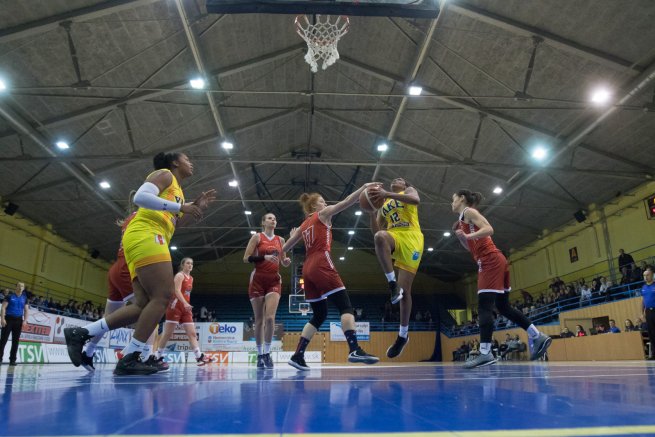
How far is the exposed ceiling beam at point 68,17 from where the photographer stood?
10320mm

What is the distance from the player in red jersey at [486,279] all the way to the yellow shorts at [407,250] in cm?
55

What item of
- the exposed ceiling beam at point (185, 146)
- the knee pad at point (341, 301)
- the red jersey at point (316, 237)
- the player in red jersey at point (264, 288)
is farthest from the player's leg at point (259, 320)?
the exposed ceiling beam at point (185, 146)

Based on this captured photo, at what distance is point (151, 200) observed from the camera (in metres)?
3.89

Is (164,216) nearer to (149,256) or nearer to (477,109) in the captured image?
(149,256)

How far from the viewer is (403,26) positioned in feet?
40.9

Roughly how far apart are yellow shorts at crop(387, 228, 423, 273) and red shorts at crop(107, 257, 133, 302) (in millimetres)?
3256

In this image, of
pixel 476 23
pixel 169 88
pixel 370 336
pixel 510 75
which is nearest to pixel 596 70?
pixel 510 75

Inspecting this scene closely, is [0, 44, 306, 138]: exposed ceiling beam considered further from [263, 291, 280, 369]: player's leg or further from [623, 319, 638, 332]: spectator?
[623, 319, 638, 332]: spectator

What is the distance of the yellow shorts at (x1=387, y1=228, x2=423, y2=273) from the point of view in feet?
18.8

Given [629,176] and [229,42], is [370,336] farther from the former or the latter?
[229,42]

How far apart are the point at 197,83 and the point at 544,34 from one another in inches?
359

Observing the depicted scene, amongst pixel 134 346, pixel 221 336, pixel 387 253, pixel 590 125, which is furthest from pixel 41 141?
pixel 590 125

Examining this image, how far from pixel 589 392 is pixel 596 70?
40.0ft

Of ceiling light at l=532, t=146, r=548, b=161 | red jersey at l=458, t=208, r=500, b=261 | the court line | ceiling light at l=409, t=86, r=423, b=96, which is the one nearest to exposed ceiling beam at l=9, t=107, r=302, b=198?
ceiling light at l=409, t=86, r=423, b=96
